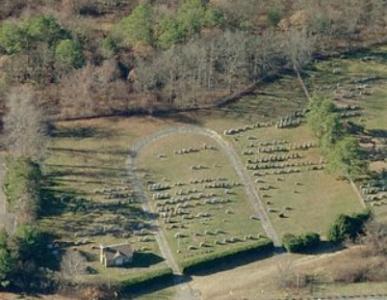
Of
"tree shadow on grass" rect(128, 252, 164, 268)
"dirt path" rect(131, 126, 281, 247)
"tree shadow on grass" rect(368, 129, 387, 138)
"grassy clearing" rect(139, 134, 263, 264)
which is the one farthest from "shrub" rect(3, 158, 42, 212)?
"tree shadow on grass" rect(368, 129, 387, 138)

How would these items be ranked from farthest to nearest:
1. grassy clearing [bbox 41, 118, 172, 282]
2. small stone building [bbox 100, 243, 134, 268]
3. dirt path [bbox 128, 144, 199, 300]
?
grassy clearing [bbox 41, 118, 172, 282], small stone building [bbox 100, 243, 134, 268], dirt path [bbox 128, 144, 199, 300]

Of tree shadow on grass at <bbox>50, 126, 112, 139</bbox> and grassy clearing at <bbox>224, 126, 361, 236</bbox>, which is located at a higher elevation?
tree shadow on grass at <bbox>50, 126, 112, 139</bbox>

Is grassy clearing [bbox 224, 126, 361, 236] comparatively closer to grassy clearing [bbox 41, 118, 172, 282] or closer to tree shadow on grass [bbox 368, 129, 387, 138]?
tree shadow on grass [bbox 368, 129, 387, 138]

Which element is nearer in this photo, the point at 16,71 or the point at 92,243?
the point at 92,243

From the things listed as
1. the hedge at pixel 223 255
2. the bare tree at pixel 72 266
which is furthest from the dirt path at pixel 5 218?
the hedge at pixel 223 255

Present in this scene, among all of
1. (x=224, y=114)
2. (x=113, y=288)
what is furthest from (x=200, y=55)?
(x=113, y=288)

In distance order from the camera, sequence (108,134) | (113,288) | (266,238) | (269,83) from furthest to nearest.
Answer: (269,83) < (108,134) < (266,238) < (113,288)

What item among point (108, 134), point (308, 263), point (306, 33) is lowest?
point (308, 263)

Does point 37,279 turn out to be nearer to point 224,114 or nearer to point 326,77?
point 224,114
